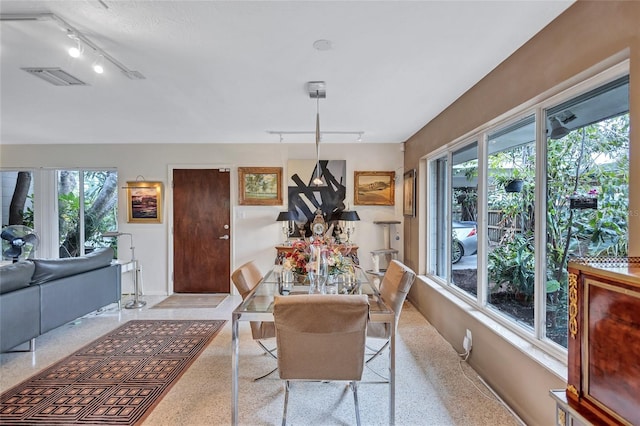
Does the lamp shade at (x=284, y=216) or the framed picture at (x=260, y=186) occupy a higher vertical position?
the framed picture at (x=260, y=186)

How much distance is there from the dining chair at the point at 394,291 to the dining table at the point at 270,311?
13cm

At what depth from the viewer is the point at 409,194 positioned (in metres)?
4.55

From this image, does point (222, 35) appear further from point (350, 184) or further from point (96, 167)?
point (96, 167)

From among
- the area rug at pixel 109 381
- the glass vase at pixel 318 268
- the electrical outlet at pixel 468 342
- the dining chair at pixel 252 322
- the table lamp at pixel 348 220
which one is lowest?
the area rug at pixel 109 381

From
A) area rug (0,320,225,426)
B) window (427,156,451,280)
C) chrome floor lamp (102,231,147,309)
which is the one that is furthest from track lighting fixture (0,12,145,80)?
window (427,156,451,280)

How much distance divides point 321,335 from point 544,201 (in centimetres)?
163

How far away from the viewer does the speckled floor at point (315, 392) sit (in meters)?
2.00

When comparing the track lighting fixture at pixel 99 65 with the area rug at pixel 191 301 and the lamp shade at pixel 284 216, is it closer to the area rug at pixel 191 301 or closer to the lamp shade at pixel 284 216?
the lamp shade at pixel 284 216

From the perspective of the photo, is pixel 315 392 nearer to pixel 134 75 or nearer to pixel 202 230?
pixel 134 75

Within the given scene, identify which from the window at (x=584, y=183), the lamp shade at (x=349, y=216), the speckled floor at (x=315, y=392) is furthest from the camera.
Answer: the lamp shade at (x=349, y=216)

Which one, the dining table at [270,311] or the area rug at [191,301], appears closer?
the dining table at [270,311]

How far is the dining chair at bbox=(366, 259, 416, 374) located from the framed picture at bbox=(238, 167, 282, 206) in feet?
9.58

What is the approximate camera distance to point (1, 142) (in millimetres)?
4863

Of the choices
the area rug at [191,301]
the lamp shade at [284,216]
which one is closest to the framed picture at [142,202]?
the area rug at [191,301]
